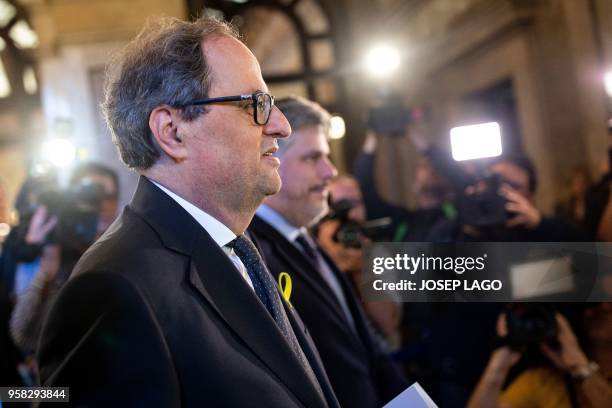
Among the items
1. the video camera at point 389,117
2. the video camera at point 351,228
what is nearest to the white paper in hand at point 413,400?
the video camera at point 351,228

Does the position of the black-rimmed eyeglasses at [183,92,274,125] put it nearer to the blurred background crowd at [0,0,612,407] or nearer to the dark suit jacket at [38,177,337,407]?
the dark suit jacket at [38,177,337,407]

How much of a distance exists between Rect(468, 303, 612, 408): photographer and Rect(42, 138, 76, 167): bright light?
2385 mm

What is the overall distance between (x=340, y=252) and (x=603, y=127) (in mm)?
2511

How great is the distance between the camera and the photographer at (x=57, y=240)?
2400 millimetres

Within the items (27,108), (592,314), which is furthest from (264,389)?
(27,108)

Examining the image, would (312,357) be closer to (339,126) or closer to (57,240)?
(57,240)

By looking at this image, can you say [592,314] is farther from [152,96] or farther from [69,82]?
[69,82]

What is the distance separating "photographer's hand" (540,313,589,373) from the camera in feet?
5.85

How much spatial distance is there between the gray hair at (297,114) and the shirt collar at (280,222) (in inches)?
8.7

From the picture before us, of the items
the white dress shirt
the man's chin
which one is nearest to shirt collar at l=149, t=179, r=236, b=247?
the white dress shirt

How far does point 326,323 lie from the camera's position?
1.79 metres

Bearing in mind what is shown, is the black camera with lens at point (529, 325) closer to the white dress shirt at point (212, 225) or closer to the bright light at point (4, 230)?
the white dress shirt at point (212, 225)

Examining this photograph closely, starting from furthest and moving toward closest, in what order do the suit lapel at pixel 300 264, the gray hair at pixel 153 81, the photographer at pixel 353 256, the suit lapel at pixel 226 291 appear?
1. the photographer at pixel 353 256
2. the suit lapel at pixel 300 264
3. the gray hair at pixel 153 81
4. the suit lapel at pixel 226 291

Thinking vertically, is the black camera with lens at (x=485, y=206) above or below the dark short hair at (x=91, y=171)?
below
